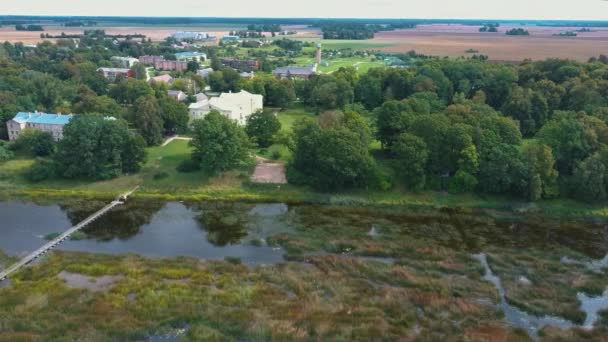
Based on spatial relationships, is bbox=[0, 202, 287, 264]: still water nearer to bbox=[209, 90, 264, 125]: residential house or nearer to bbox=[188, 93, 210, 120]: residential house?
bbox=[209, 90, 264, 125]: residential house

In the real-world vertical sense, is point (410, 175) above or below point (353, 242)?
above

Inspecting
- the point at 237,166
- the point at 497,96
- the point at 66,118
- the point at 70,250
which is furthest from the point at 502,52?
the point at 70,250

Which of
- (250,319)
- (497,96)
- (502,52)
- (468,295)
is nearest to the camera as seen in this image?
(250,319)

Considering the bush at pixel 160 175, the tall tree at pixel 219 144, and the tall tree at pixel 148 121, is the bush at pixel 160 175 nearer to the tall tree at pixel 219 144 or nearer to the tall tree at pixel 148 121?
the tall tree at pixel 219 144

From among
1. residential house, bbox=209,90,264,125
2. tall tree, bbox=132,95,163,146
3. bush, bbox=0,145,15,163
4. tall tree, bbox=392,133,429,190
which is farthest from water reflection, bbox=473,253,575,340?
bush, bbox=0,145,15,163

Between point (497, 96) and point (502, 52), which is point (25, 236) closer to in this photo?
Answer: point (497, 96)

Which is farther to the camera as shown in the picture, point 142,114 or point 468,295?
point 142,114
